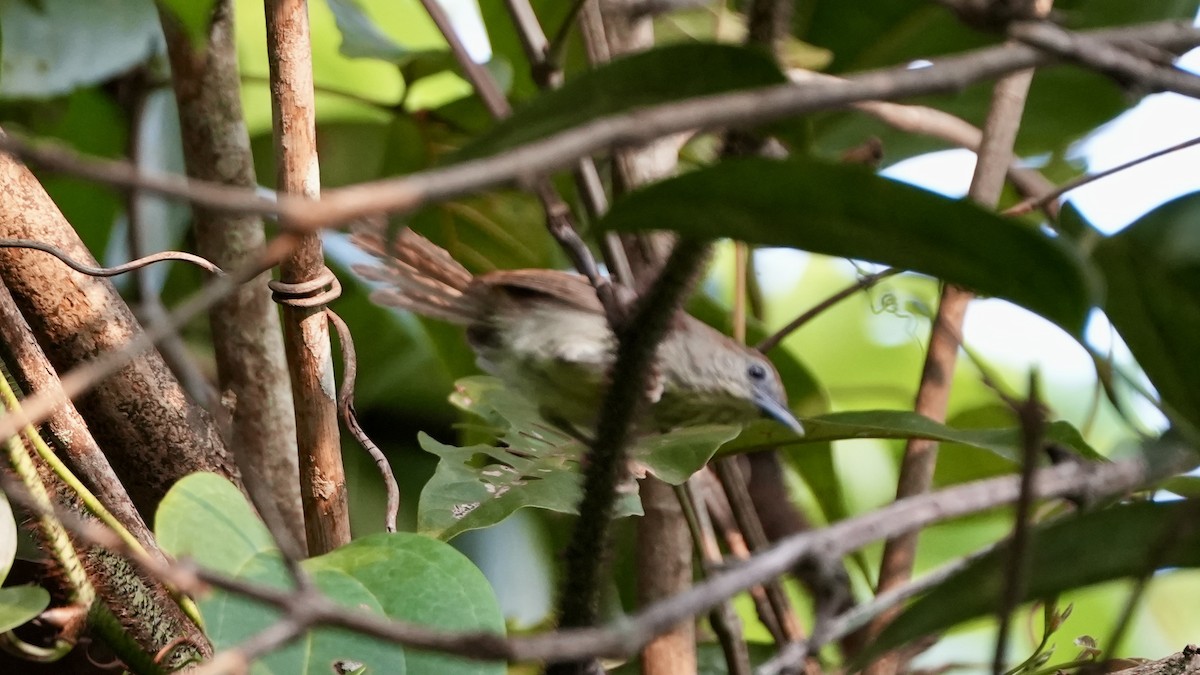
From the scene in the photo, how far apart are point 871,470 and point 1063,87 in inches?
24.9

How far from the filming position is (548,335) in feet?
4.32

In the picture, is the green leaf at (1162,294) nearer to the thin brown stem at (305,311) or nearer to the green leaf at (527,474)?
the green leaf at (527,474)

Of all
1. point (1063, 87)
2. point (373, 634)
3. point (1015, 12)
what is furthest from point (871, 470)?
point (373, 634)

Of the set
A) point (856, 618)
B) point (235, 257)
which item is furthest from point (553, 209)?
point (235, 257)

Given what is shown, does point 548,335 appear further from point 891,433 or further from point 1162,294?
point 1162,294

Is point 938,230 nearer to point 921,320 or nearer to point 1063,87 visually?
point 921,320

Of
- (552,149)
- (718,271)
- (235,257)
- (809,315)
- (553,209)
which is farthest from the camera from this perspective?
(718,271)

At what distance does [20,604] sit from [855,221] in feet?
1.98

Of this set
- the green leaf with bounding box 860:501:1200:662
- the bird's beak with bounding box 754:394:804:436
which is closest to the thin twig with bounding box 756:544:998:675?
the green leaf with bounding box 860:501:1200:662

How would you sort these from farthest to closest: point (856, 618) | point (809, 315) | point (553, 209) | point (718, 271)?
1. point (718, 271)
2. point (809, 315)
3. point (553, 209)
4. point (856, 618)

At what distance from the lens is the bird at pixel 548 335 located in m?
1.25

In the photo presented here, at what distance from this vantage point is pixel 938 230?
43cm

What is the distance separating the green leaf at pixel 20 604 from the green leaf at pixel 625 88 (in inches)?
19.8

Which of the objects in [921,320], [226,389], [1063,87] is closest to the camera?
[226,389]
